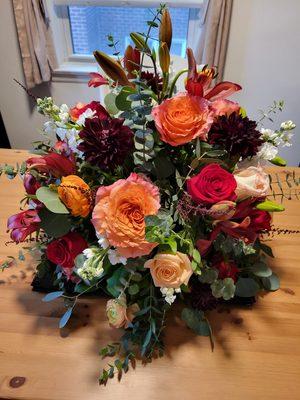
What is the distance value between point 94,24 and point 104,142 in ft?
6.94

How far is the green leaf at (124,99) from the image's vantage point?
567mm

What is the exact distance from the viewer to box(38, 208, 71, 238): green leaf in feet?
2.04

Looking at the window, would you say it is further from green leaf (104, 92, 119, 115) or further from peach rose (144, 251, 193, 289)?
peach rose (144, 251, 193, 289)

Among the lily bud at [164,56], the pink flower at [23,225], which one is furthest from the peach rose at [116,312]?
the lily bud at [164,56]

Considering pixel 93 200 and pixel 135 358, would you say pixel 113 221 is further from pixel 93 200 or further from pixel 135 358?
pixel 135 358

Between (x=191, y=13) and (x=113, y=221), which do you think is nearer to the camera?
(x=113, y=221)

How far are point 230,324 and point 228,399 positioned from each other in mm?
161

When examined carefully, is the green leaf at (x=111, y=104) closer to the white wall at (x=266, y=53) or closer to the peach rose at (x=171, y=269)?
the peach rose at (x=171, y=269)

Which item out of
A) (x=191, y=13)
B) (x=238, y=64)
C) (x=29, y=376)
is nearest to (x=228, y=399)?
(x=29, y=376)

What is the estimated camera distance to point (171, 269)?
0.56 metres

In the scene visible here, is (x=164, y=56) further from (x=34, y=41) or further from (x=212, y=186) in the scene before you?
(x=34, y=41)

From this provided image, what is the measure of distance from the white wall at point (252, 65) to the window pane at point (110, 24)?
357 mm

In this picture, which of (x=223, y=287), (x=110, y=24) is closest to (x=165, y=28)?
(x=223, y=287)

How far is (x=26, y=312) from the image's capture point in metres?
0.72
